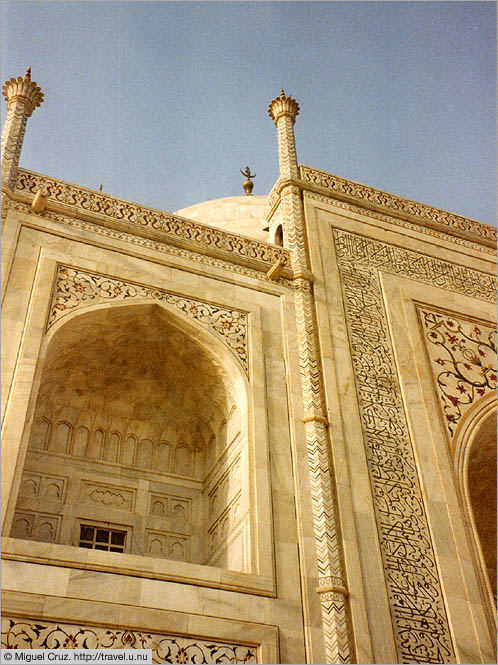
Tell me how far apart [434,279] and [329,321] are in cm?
146

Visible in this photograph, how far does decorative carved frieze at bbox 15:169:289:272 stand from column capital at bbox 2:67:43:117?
832 millimetres

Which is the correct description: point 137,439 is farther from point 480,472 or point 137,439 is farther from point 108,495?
point 480,472

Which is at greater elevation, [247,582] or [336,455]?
[336,455]

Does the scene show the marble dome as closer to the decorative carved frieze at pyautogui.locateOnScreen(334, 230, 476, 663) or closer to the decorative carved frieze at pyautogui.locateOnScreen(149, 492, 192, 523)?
the decorative carved frieze at pyautogui.locateOnScreen(334, 230, 476, 663)

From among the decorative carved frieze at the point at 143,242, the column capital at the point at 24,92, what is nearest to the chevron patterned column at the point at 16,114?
the column capital at the point at 24,92

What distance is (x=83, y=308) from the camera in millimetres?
5246

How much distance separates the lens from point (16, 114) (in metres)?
6.16

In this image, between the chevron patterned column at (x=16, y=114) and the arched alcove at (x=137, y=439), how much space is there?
4.59 ft

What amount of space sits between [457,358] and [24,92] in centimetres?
416

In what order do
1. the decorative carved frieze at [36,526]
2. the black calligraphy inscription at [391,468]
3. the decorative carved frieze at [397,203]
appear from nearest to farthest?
1. the black calligraphy inscription at [391,468]
2. the decorative carved frieze at [36,526]
3. the decorative carved frieze at [397,203]

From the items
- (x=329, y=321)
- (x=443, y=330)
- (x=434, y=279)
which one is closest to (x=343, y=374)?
(x=329, y=321)

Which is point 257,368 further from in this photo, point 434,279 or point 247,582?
point 434,279

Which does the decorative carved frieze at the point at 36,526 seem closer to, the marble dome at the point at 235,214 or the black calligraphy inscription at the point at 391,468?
the black calligraphy inscription at the point at 391,468

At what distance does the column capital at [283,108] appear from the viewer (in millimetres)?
7492
